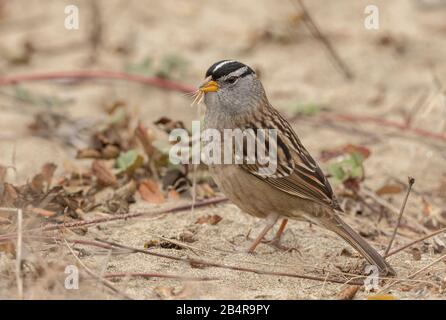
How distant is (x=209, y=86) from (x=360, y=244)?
1.28 metres

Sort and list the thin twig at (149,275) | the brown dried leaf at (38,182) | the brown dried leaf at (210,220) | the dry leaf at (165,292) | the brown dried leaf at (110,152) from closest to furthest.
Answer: the dry leaf at (165,292) < the thin twig at (149,275) < the brown dried leaf at (210,220) < the brown dried leaf at (38,182) < the brown dried leaf at (110,152)

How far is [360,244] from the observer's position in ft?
15.1

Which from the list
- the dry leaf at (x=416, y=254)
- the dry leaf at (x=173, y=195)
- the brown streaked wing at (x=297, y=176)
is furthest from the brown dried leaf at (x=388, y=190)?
the dry leaf at (x=173, y=195)

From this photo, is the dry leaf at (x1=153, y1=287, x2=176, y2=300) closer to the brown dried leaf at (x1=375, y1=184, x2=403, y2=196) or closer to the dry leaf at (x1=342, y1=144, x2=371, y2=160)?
the dry leaf at (x1=342, y1=144, x2=371, y2=160)

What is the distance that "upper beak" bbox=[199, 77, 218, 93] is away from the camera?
5.00 meters

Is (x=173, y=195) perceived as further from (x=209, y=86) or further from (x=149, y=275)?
(x=149, y=275)

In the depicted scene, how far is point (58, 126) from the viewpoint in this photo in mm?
6707

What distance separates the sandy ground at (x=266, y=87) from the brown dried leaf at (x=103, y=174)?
308 millimetres

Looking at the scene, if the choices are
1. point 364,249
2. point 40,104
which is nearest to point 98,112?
point 40,104

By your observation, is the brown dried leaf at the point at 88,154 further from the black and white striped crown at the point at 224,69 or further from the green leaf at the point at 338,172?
the green leaf at the point at 338,172

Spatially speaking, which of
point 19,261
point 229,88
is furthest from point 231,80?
point 19,261

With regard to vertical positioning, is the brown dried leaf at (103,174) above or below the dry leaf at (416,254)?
above

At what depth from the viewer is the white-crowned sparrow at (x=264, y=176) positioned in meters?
4.82
